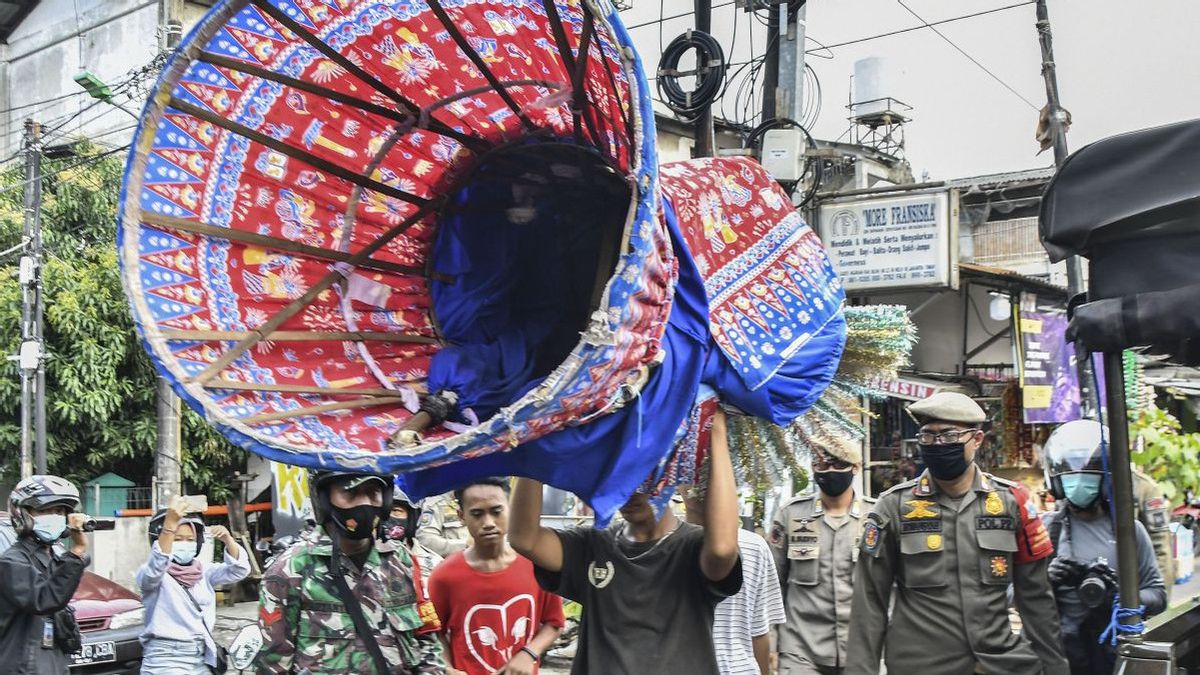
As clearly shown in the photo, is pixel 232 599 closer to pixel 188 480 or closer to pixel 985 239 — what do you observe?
pixel 188 480

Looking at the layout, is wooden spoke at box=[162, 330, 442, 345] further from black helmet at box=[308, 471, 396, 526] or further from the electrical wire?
the electrical wire

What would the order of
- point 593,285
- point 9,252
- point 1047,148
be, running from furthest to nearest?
point 9,252 < point 1047,148 < point 593,285

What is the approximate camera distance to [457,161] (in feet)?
12.2

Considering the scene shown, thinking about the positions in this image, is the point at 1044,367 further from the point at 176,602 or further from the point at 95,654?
the point at 176,602

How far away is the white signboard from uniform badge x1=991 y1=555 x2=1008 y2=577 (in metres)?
9.78

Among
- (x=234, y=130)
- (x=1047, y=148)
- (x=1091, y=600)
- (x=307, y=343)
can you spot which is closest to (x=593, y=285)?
(x=307, y=343)

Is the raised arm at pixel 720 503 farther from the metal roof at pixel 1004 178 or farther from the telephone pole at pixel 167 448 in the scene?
the metal roof at pixel 1004 178

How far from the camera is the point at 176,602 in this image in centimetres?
677

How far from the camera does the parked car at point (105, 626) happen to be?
308 inches

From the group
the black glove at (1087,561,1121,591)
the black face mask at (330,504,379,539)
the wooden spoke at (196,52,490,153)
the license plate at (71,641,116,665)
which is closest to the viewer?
the wooden spoke at (196,52,490,153)

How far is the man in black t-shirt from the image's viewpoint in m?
3.63

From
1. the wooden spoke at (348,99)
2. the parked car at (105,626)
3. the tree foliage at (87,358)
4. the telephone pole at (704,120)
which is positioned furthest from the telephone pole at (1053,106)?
the tree foliage at (87,358)

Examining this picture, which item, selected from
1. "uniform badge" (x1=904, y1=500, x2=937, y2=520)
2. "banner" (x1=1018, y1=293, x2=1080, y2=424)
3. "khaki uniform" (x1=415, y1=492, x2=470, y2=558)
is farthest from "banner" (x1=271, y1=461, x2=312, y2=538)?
"banner" (x1=1018, y1=293, x2=1080, y2=424)

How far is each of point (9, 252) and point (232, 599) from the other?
18.2 feet
